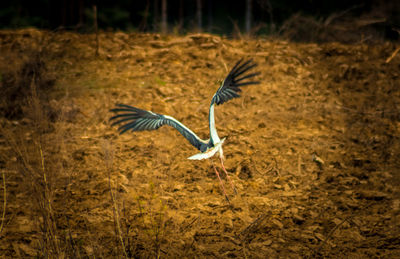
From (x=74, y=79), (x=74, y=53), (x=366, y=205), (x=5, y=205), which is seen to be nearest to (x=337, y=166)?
(x=366, y=205)

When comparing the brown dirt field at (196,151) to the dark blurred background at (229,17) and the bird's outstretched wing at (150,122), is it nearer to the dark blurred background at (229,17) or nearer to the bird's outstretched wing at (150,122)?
the bird's outstretched wing at (150,122)

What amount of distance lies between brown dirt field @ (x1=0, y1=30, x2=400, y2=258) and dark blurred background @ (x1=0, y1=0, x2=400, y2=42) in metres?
0.73

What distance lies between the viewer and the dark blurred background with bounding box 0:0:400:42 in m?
6.79

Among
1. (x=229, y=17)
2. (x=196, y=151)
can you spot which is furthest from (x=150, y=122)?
(x=229, y=17)

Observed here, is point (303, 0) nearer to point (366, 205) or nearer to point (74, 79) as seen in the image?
point (74, 79)

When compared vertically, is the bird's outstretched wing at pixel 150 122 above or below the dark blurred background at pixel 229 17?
below

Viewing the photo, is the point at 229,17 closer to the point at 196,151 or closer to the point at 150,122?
the point at 196,151

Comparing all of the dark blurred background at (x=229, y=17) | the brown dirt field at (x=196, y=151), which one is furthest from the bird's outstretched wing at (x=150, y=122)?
the dark blurred background at (x=229, y=17)

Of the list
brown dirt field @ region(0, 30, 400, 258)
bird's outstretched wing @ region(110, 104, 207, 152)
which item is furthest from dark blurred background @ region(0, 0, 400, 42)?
bird's outstretched wing @ region(110, 104, 207, 152)

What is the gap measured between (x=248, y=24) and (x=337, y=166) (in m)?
11.5

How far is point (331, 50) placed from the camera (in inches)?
227

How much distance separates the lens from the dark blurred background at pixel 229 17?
679 cm

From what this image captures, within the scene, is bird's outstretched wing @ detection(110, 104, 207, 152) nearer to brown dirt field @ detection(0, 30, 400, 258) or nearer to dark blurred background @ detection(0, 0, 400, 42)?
brown dirt field @ detection(0, 30, 400, 258)

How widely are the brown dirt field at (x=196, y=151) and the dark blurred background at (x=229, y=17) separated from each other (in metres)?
0.73
